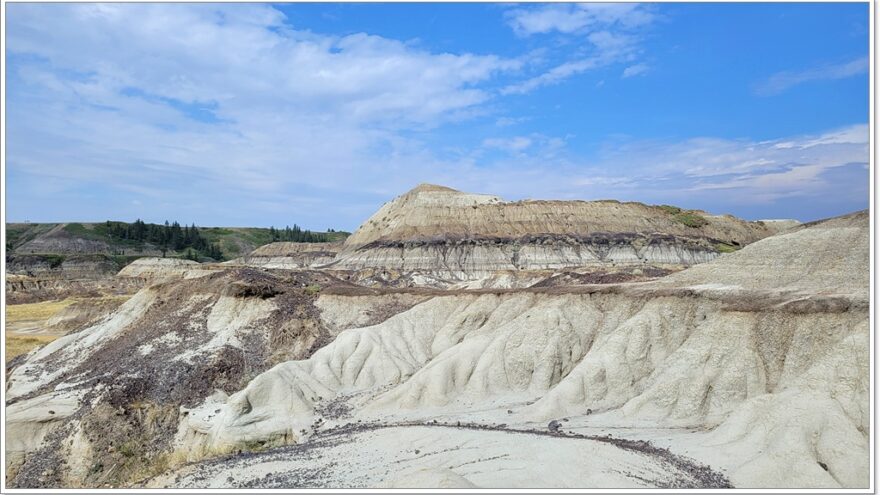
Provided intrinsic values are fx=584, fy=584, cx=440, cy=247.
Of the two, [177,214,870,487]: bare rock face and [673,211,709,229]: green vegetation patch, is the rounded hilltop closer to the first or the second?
[673,211,709,229]: green vegetation patch

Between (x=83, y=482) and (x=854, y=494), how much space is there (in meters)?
32.0

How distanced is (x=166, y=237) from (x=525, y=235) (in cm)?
12251

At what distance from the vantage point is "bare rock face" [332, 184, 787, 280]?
101625 mm

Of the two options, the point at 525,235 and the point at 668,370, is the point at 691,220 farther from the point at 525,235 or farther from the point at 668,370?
the point at 668,370

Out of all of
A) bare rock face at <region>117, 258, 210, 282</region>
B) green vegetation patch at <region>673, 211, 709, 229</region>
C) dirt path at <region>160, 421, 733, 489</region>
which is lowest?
dirt path at <region>160, 421, 733, 489</region>

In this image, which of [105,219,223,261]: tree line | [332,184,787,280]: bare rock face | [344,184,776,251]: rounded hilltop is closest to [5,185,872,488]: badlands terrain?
[332,184,787,280]: bare rock face

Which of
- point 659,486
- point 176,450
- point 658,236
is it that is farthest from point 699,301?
point 658,236

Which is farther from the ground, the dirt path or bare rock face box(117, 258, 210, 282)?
bare rock face box(117, 258, 210, 282)

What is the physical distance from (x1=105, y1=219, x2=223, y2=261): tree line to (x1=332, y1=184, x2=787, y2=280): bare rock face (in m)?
72.4

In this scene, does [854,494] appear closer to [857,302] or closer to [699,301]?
[857,302]

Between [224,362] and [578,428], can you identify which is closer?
[578,428]

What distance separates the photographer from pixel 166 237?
178125mm

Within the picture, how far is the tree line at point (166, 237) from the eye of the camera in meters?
171

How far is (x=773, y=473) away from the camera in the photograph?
20.8m
